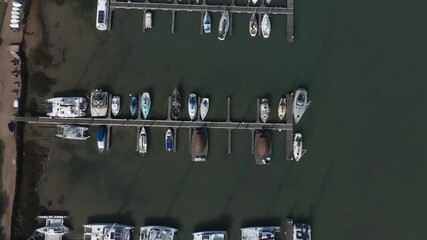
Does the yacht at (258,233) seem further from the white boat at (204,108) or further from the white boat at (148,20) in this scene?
the white boat at (148,20)

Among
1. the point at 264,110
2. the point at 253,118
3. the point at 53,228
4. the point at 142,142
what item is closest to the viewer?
the point at 53,228

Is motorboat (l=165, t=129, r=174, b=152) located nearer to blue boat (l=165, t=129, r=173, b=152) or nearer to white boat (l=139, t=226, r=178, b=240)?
blue boat (l=165, t=129, r=173, b=152)

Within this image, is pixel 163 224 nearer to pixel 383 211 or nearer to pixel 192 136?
pixel 192 136

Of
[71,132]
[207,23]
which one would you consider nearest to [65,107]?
[71,132]

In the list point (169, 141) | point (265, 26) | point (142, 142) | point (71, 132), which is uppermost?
point (265, 26)

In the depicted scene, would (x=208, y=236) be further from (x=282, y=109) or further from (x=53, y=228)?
(x=53, y=228)

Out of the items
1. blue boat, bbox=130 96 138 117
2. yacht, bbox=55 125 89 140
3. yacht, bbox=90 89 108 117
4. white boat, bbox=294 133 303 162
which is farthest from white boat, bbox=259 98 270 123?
yacht, bbox=55 125 89 140
